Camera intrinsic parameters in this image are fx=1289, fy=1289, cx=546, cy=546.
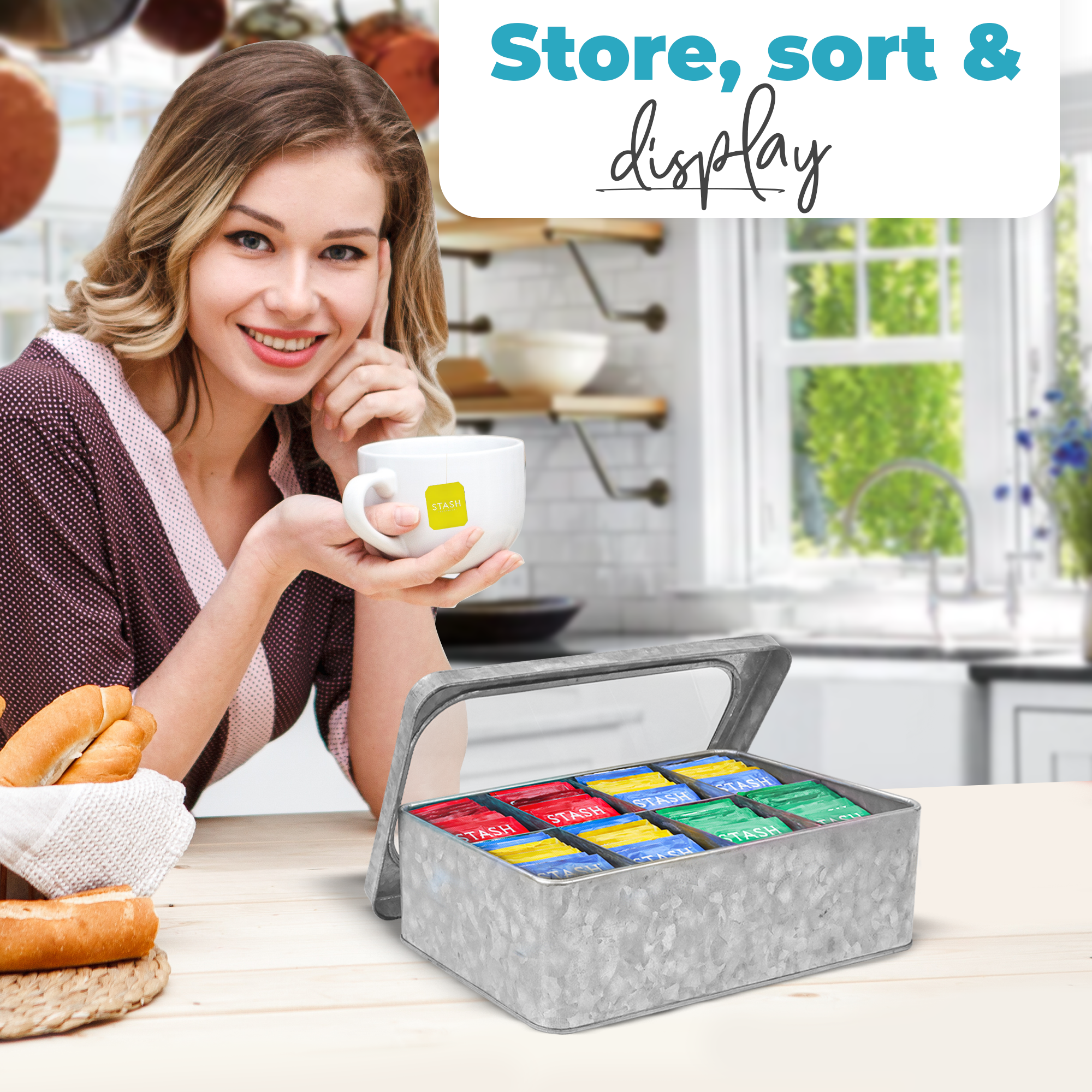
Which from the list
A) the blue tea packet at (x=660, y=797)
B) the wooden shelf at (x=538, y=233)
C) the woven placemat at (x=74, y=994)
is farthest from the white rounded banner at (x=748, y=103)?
the woven placemat at (x=74, y=994)

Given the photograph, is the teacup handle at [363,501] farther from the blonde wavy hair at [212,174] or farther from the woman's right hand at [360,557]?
the blonde wavy hair at [212,174]

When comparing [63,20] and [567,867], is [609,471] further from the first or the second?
[567,867]

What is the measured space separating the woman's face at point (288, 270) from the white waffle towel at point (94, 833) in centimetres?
52

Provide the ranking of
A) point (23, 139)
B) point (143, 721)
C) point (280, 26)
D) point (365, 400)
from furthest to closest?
point (280, 26)
point (23, 139)
point (365, 400)
point (143, 721)

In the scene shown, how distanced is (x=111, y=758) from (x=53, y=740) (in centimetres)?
4

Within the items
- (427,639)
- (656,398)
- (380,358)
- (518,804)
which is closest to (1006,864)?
(518,804)

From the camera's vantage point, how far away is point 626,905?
2.21 ft

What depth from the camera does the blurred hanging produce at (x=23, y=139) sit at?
10.2ft

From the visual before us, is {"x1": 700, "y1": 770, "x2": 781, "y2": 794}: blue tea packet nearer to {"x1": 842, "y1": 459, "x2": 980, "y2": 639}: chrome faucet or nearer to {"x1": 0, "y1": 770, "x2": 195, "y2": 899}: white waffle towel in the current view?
{"x1": 0, "y1": 770, "x2": 195, "y2": 899}: white waffle towel

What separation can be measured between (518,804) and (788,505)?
2.92 meters

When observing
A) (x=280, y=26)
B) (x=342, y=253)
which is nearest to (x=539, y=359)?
(x=280, y=26)

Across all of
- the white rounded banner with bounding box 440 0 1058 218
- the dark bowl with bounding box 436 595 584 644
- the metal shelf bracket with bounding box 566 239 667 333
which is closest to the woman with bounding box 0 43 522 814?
the white rounded banner with bounding box 440 0 1058 218

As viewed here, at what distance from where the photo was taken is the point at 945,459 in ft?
11.4

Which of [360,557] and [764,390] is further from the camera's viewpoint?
[764,390]
